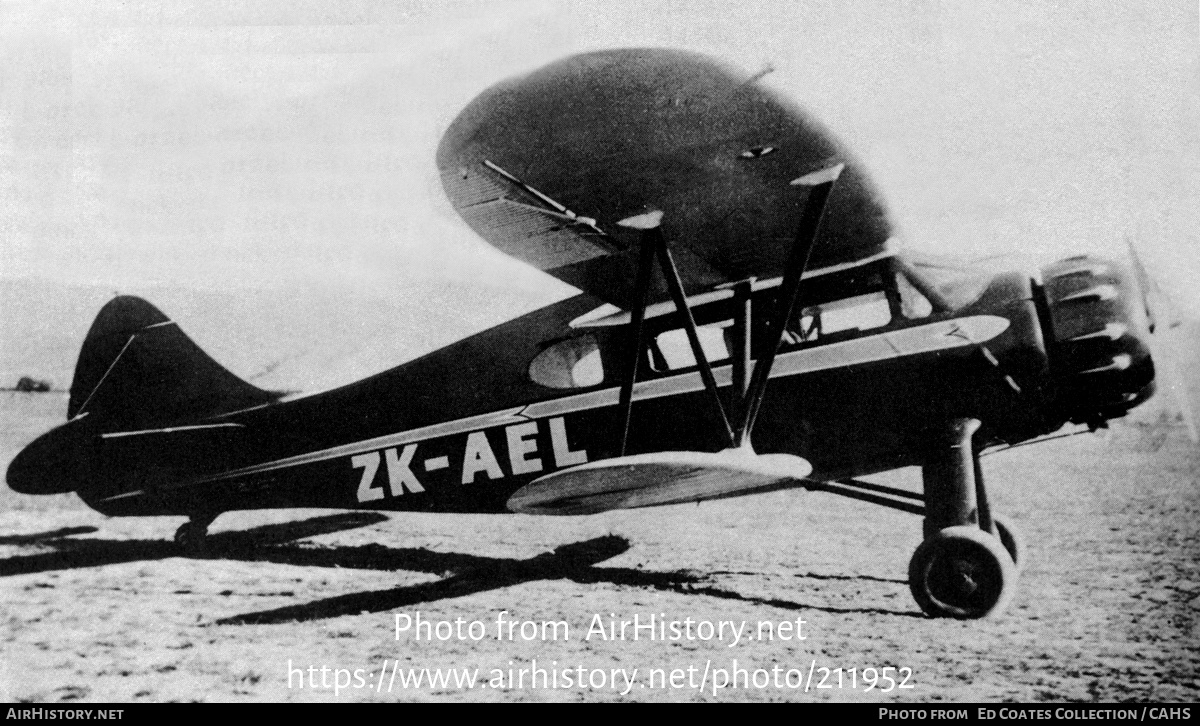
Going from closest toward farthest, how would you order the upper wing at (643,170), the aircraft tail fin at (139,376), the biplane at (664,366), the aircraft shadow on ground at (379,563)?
the upper wing at (643,170), the biplane at (664,366), the aircraft shadow on ground at (379,563), the aircraft tail fin at (139,376)

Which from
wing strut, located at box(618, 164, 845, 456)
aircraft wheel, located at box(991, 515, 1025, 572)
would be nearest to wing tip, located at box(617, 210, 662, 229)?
wing strut, located at box(618, 164, 845, 456)

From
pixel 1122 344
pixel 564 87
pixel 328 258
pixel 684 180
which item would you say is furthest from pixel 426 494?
pixel 1122 344

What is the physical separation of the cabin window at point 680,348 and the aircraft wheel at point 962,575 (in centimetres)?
120

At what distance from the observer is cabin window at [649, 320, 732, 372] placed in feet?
11.3

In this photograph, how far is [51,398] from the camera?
5.53 m

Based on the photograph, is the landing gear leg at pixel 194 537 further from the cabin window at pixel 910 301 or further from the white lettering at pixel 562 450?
the cabin window at pixel 910 301

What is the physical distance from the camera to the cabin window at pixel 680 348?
11.3ft

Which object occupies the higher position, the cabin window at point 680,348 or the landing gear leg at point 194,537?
the cabin window at point 680,348

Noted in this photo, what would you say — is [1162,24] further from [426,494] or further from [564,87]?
[426,494]

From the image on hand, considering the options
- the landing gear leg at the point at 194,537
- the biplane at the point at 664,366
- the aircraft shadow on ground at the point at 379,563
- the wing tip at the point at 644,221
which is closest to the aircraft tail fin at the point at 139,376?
the biplane at the point at 664,366

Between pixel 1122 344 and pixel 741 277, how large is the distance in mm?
1469

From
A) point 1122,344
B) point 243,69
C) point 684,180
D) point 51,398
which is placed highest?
point 243,69

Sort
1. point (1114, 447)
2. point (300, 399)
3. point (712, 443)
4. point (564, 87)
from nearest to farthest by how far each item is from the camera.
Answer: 1. point (564, 87)
2. point (712, 443)
3. point (300, 399)
4. point (1114, 447)

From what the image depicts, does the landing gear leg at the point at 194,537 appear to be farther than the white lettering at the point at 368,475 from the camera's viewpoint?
Yes
